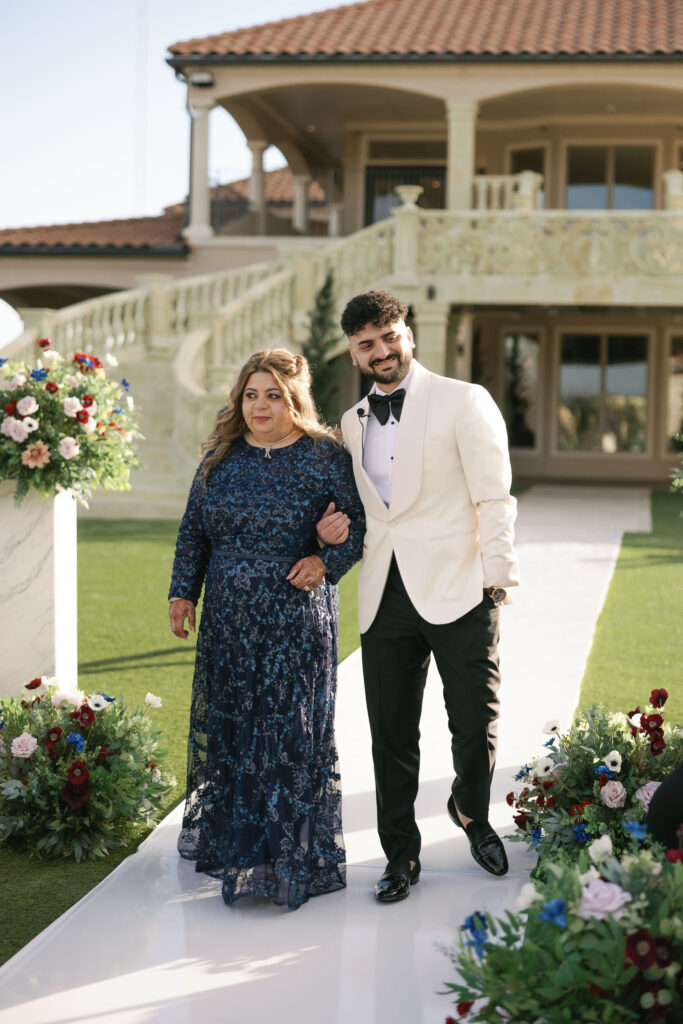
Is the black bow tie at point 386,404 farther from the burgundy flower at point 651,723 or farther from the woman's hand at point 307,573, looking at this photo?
the burgundy flower at point 651,723

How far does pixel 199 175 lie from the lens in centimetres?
2266

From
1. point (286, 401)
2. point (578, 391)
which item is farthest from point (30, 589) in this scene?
point (578, 391)

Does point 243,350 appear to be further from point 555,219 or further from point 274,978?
point 274,978

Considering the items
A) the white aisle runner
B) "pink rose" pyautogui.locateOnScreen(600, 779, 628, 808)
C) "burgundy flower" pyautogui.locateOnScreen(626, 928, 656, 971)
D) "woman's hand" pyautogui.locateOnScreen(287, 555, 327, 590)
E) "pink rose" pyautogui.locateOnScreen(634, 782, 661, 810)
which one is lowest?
the white aisle runner

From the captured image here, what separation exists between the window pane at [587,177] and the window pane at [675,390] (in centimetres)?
328

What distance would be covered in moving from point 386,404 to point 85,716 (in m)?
1.82

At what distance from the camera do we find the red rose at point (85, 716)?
4.81 m

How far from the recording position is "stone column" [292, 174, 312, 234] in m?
27.0

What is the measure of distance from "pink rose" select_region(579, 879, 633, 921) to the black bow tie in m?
2.05

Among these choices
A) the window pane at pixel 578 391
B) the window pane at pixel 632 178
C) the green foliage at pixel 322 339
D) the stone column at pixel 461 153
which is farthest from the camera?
A: the window pane at pixel 578 391

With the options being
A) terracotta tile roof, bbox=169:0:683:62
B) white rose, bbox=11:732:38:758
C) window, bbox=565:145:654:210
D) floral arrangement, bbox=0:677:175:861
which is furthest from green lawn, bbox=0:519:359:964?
window, bbox=565:145:654:210

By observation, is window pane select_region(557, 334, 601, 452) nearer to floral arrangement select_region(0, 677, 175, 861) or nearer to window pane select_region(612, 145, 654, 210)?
window pane select_region(612, 145, 654, 210)

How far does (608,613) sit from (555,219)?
10675 millimetres

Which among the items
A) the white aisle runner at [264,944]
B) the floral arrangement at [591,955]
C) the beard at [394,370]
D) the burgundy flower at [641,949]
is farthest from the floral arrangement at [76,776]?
the burgundy flower at [641,949]
